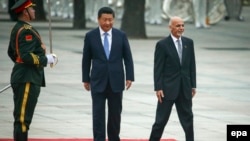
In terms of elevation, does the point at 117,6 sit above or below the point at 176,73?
below

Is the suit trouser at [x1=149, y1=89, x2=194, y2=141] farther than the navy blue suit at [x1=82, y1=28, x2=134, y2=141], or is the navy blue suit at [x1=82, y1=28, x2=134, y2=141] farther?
the suit trouser at [x1=149, y1=89, x2=194, y2=141]

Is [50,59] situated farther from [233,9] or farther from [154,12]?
[233,9]

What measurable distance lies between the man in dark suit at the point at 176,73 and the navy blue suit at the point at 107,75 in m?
0.39

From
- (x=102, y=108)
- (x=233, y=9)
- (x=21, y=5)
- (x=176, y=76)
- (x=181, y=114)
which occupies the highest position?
(x=21, y=5)

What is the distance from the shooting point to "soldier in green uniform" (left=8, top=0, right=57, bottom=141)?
12461 mm

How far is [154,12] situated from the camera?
53.1 m

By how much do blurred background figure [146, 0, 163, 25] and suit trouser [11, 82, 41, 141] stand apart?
131 ft

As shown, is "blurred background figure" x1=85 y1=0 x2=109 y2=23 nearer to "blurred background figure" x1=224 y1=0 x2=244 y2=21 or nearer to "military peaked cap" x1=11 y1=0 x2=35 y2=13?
"blurred background figure" x1=224 y1=0 x2=244 y2=21

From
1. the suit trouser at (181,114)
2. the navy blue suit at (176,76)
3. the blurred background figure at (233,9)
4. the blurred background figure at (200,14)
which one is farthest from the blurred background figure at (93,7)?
the navy blue suit at (176,76)

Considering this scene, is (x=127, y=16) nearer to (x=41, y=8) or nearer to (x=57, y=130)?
(x=41, y=8)

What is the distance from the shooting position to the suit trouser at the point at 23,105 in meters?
12.5

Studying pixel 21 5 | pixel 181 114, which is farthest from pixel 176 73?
pixel 21 5

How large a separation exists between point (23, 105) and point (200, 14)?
37.1 meters

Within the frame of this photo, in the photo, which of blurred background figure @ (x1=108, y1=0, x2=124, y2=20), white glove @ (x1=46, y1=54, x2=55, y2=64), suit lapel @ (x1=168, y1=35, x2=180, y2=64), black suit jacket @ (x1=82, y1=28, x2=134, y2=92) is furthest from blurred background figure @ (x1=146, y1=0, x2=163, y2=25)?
white glove @ (x1=46, y1=54, x2=55, y2=64)
